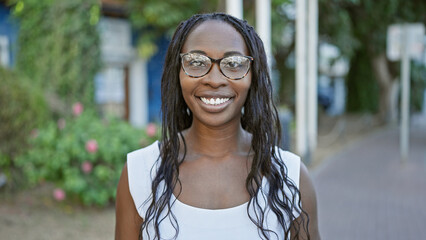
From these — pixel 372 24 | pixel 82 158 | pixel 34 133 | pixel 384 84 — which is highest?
pixel 372 24

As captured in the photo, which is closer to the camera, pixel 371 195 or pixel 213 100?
pixel 213 100

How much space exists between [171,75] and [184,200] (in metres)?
0.44

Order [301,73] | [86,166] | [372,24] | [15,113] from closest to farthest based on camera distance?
1. [86,166]
2. [15,113]
3. [301,73]
4. [372,24]

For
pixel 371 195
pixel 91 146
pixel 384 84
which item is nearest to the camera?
pixel 91 146

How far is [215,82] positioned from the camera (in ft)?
4.91

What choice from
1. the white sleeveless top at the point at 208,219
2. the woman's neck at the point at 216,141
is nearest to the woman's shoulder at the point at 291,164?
the white sleeveless top at the point at 208,219

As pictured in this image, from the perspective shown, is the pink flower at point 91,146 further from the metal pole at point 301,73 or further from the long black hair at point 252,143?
the metal pole at point 301,73

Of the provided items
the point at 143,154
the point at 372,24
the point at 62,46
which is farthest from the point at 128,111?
the point at 143,154

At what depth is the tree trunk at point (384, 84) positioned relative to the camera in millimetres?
17438

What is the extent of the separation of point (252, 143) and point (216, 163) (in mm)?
156

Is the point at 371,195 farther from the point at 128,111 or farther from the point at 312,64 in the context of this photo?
the point at 128,111

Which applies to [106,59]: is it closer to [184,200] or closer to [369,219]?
[369,219]

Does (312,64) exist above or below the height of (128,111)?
above

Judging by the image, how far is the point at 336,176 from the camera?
842 cm
